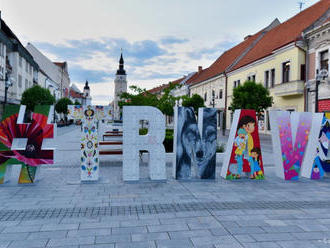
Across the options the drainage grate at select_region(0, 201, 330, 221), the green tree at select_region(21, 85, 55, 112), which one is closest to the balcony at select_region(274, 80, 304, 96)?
the drainage grate at select_region(0, 201, 330, 221)

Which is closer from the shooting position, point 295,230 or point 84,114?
point 295,230

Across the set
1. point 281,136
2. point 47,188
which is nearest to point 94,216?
point 47,188

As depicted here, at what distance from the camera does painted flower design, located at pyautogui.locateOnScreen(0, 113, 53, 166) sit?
6566 mm

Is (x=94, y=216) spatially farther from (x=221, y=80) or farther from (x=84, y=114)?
(x=221, y=80)

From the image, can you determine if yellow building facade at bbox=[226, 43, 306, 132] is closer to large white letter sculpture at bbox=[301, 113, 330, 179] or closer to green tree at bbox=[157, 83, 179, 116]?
green tree at bbox=[157, 83, 179, 116]

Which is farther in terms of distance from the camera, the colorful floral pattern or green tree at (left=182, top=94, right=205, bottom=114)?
green tree at (left=182, top=94, right=205, bottom=114)

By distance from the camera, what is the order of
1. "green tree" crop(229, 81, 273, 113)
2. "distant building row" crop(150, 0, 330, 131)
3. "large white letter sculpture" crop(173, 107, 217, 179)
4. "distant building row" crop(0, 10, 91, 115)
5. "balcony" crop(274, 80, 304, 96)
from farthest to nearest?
"distant building row" crop(0, 10, 91, 115) → "green tree" crop(229, 81, 273, 113) → "balcony" crop(274, 80, 304, 96) → "distant building row" crop(150, 0, 330, 131) → "large white letter sculpture" crop(173, 107, 217, 179)

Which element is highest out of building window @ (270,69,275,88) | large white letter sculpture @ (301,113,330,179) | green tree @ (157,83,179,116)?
building window @ (270,69,275,88)

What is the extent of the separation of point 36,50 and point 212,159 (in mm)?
61874

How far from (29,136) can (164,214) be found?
412 centimetres

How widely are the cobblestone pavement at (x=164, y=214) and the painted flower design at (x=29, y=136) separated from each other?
0.67 metres

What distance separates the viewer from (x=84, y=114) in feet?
22.9

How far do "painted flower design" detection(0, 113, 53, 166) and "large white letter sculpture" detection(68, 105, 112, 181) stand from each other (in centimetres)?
74

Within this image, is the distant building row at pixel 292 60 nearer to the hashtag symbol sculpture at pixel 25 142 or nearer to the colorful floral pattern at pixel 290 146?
the colorful floral pattern at pixel 290 146
